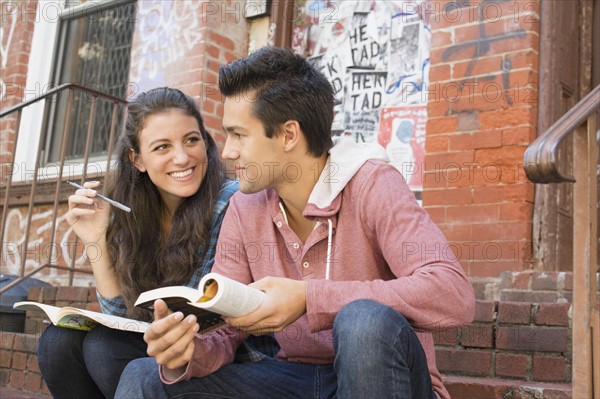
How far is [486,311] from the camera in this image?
3.06 meters

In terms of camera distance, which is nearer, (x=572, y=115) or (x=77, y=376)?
(x=572, y=115)

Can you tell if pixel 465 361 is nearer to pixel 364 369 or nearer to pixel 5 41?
pixel 364 369

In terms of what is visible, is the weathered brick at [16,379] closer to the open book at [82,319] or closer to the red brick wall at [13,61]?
the open book at [82,319]

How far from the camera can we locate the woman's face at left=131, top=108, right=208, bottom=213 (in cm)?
280

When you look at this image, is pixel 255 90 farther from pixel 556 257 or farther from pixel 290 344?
pixel 556 257

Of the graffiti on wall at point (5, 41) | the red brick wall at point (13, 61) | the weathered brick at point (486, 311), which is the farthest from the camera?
the graffiti on wall at point (5, 41)

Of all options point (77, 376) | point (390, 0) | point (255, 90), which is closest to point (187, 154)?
point (255, 90)

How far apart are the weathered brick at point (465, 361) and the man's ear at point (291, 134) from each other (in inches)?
49.3

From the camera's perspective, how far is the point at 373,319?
5.61 ft

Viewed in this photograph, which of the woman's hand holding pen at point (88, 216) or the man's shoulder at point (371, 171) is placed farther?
the woman's hand holding pen at point (88, 216)

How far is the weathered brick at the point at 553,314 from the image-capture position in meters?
2.88

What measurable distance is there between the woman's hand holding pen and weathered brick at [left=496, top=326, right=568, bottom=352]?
1.58 metres

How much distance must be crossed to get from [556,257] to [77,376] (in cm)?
226

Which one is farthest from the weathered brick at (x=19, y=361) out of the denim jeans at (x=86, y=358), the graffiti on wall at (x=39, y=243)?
the denim jeans at (x=86, y=358)
